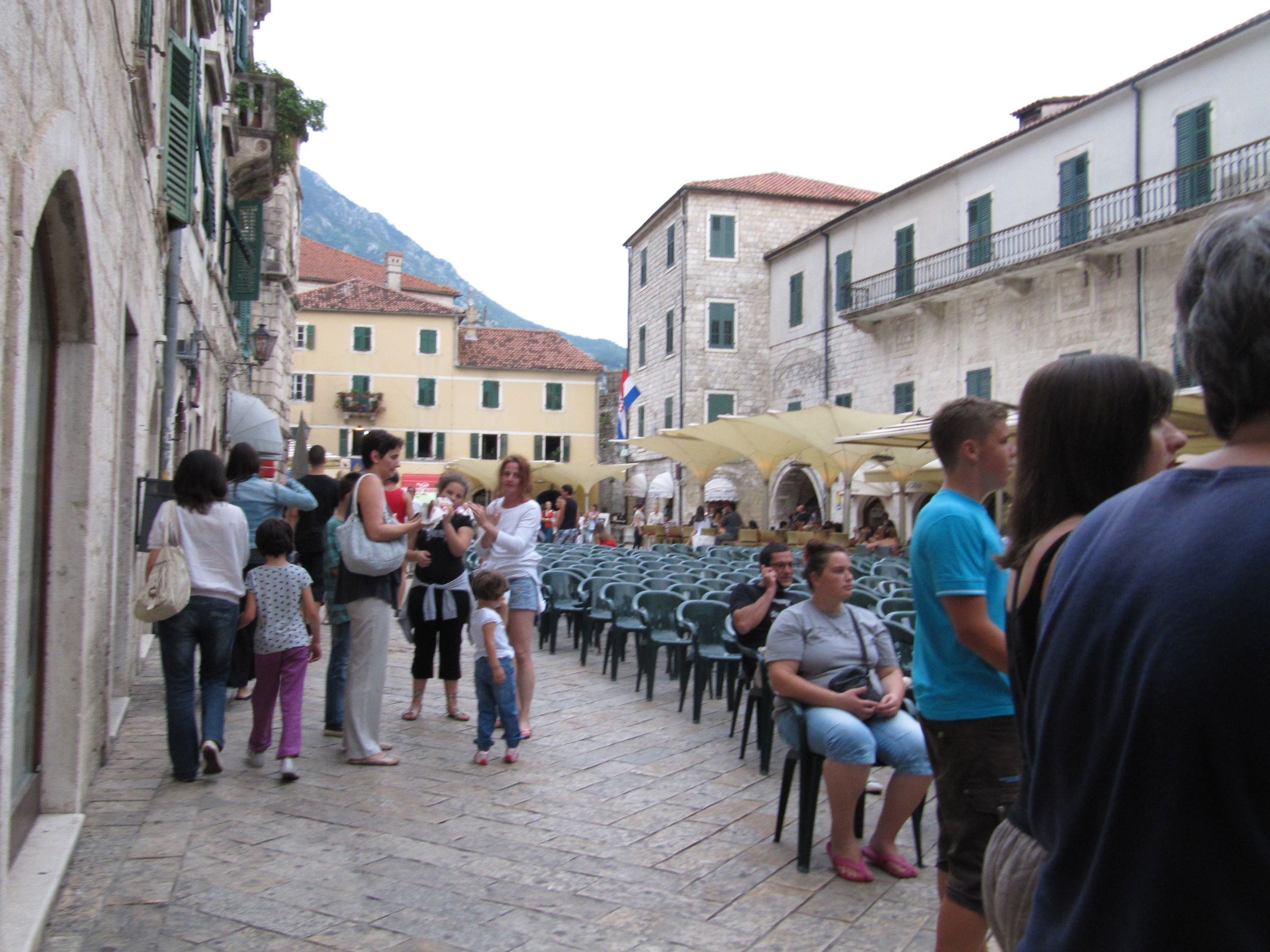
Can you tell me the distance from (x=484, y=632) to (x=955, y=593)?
126 inches

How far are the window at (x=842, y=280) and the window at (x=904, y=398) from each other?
2.94 m

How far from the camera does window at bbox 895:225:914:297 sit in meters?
23.6

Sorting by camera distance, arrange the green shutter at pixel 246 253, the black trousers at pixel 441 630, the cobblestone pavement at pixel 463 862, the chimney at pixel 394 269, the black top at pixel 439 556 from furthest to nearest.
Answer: the chimney at pixel 394 269 → the green shutter at pixel 246 253 → the black trousers at pixel 441 630 → the black top at pixel 439 556 → the cobblestone pavement at pixel 463 862

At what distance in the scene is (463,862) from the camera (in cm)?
381

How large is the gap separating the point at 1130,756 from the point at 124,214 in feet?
17.6

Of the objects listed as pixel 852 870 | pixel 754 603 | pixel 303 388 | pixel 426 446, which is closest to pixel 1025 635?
pixel 852 870

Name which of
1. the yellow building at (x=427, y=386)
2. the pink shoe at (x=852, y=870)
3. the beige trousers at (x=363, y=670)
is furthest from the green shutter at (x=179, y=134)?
the yellow building at (x=427, y=386)

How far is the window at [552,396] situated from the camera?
44656 millimetres

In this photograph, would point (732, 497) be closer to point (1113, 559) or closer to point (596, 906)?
point (596, 906)

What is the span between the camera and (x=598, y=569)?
10.1 metres

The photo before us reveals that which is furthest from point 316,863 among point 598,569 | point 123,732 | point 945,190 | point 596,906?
point 945,190

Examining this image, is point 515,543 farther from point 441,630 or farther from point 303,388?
point 303,388

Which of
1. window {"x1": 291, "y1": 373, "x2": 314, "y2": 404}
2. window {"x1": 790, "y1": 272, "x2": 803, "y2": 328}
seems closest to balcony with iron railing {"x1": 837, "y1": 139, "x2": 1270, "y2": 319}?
window {"x1": 790, "y1": 272, "x2": 803, "y2": 328}

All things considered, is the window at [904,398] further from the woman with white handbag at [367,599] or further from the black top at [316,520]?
the woman with white handbag at [367,599]
